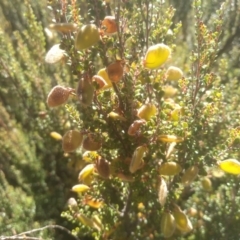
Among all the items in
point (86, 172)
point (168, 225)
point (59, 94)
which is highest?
point (59, 94)

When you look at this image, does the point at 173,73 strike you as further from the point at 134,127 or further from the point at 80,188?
the point at 80,188

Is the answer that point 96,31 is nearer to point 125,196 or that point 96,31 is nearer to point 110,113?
point 110,113

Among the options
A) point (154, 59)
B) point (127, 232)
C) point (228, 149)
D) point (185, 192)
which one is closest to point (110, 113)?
point (154, 59)

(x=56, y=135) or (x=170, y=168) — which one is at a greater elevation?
(x=56, y=135)

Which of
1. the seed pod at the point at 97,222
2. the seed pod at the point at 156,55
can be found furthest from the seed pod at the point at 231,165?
the seed pod at the point at 97,222

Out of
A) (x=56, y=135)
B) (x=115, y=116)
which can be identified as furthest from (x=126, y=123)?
(x=56, y=135)

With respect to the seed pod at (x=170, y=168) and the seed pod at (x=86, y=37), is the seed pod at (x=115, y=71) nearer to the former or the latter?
→ the seed pod at (x=86, y=37)
